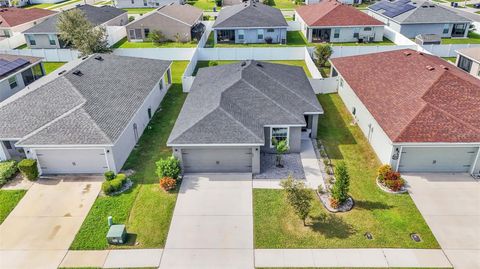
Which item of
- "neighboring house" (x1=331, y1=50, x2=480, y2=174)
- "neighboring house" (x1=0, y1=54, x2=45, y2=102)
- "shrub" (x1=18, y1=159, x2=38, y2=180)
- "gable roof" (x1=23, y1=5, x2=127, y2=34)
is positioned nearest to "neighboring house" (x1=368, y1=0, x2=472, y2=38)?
"neighboring house" (x1=331, y1=50, x2=480, y2=174)

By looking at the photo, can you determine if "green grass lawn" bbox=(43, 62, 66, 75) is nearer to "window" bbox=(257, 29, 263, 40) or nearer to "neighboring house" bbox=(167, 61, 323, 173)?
"neighboring house" bbox=(167, 61, 323, 173)

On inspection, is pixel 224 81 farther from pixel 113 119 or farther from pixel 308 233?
pixel 308 233

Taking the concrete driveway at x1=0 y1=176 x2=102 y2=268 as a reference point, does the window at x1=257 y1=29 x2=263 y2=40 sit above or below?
above

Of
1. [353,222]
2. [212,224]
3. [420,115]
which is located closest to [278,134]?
[353,222]

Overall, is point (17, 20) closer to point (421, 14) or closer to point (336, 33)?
point (336, 33)

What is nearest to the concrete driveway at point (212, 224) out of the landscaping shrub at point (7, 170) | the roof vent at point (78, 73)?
the landscaping shrub at point (7, 170)

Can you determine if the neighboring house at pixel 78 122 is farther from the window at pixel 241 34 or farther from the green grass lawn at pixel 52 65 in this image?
the window at pixel 241 34

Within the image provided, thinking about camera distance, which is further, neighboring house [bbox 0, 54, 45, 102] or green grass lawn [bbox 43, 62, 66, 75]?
green grass lawn [bbox 43, 62, 66, 75]

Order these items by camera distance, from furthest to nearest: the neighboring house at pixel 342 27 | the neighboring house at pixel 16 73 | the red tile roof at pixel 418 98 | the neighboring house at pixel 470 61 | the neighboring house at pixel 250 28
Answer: the neighboring house at pixel 342 27 → the neighboring house at pixel 250 28 → the neighboring house at pixel 470 61 → the neighboring house at pixel 16 73 → the red tile roof at pixel 418 98
